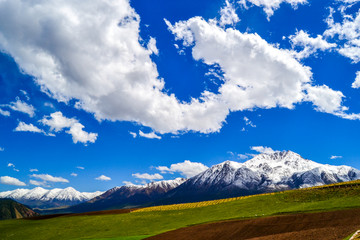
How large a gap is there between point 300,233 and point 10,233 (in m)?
68.2

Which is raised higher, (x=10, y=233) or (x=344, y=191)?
(x=344, y=191)

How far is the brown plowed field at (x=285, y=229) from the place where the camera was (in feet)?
90.5

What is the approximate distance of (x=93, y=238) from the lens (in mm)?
47219

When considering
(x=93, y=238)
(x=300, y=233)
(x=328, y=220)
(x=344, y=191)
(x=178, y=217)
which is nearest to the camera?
(x=300, y=233)

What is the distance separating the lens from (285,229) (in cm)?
3259

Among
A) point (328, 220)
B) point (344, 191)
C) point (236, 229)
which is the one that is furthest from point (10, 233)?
point (344, 191)

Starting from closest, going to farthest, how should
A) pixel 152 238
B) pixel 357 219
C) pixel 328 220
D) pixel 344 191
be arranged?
pixel 357 219 < pixel 328 220 < pixel 152 238 < pixel 344 191

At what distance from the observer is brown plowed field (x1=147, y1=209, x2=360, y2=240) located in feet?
90.5

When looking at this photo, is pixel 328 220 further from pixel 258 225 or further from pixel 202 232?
pixel 202 232

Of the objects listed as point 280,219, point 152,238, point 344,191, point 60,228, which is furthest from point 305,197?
point 60,228

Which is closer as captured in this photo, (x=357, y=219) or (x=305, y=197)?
(x=357, y=219)

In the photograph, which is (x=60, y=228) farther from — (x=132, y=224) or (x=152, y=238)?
Answer: (x=152, y=238)

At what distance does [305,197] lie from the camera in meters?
61.9

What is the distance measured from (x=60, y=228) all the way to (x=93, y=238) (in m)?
20.0
